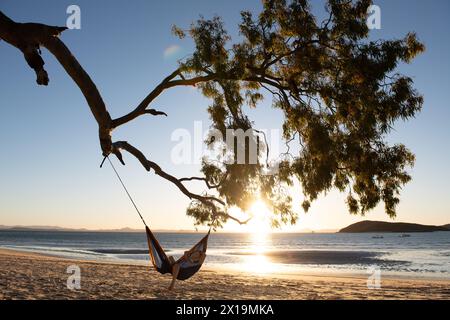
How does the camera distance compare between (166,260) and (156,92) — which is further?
(166,260)

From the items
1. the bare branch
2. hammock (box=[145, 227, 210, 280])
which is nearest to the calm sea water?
hammock (box=[145, 227, 210, 280])

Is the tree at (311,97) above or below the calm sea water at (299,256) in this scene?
above

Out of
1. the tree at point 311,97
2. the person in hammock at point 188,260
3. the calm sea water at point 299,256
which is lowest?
the calm sea water at point 299,256

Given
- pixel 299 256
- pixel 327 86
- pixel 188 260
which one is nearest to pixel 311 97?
pixel 327 86

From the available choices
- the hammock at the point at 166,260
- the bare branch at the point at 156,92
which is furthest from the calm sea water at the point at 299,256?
the bare branch at the point at 156,92

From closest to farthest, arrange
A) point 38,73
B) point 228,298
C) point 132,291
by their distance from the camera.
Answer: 1. point 38,73
2. point 228,298
3. point 132,291

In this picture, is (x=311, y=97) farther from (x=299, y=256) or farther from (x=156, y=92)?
(x=299, y=256)

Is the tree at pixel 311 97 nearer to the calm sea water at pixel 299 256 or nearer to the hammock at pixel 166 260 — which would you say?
the hammock at pixel 166 260

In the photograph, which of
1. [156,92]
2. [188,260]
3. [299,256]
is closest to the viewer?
[156,92]

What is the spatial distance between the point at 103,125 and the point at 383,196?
468cm

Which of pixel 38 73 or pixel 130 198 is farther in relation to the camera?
pixel 130 198
